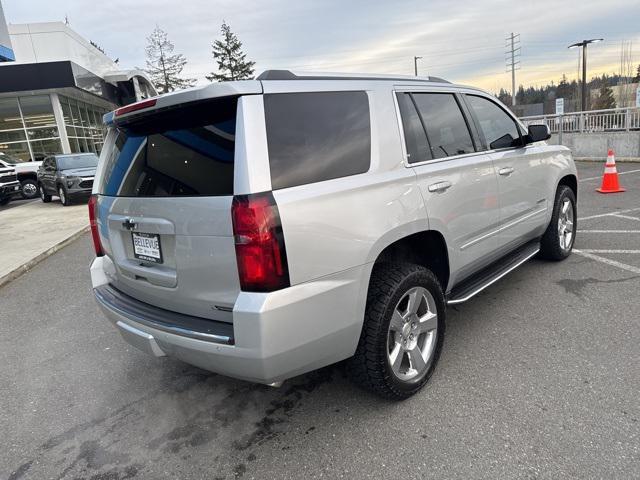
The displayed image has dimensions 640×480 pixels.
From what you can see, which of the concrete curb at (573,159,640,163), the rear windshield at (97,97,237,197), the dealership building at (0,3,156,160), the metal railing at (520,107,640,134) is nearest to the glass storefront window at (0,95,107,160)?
the dealership building at (0,3,156,160)

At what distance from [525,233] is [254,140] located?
3.07 metres

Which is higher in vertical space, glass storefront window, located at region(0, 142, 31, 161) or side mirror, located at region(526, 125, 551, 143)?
glass storefront window, located at region(0, 142, 31, 161)

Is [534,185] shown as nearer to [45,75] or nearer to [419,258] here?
[419,258]

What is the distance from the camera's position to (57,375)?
12.0 ft

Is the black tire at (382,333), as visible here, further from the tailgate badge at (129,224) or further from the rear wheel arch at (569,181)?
the rear wheel arch at (569,181)

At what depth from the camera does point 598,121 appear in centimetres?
1600

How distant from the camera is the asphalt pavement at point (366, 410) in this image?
94.0 inches

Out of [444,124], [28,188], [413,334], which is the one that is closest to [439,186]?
[444,124]

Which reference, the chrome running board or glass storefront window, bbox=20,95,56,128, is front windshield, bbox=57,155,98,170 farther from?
the chrome running board

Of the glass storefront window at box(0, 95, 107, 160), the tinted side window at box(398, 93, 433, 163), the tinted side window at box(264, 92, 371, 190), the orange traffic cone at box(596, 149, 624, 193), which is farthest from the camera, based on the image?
the glass storefront window at box(0, 95, 107, 160)

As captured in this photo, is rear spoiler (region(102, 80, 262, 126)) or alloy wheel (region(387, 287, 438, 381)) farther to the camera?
alloy wheel (region(387, 287, 438, 381))

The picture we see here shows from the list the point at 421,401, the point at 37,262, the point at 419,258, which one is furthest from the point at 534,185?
the point at 37,262

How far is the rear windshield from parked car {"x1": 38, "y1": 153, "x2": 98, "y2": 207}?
41.5 ft

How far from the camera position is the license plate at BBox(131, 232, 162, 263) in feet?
8.39
